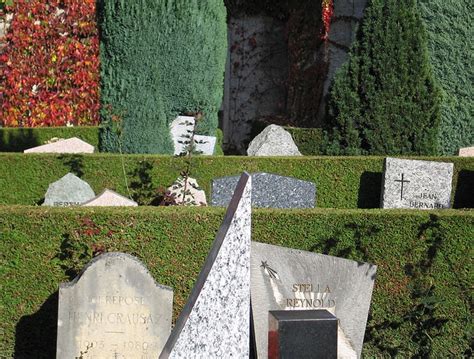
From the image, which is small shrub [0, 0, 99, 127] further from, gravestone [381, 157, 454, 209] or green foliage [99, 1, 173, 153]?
gravestone [381, 157, 454, 209]

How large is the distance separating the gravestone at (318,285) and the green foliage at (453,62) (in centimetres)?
617

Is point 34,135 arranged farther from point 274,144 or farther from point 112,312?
point 112,312

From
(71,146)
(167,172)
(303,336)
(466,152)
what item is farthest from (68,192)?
(466,152)

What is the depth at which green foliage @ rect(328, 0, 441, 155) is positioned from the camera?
399 inches

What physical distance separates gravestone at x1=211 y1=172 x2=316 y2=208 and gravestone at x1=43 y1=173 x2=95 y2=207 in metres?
1.34

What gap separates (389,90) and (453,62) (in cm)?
136

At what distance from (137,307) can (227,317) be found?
170 centimetres

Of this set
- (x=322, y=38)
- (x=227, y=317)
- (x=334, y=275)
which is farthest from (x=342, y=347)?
(x=322, y=38)

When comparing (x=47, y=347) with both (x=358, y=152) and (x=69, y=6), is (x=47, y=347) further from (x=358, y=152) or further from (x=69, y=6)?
(x=69, y=6)

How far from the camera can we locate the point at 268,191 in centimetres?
807

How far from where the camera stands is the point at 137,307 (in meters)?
4.89

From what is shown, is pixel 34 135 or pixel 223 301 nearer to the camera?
pixel 223 301

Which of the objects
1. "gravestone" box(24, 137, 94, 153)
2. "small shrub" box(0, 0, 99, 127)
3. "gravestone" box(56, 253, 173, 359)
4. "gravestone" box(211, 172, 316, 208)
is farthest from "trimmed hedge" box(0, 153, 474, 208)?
"small shrub" box(0, 0, 99, 127)

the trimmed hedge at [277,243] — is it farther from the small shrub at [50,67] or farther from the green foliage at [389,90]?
the small shrub at [50,67]
